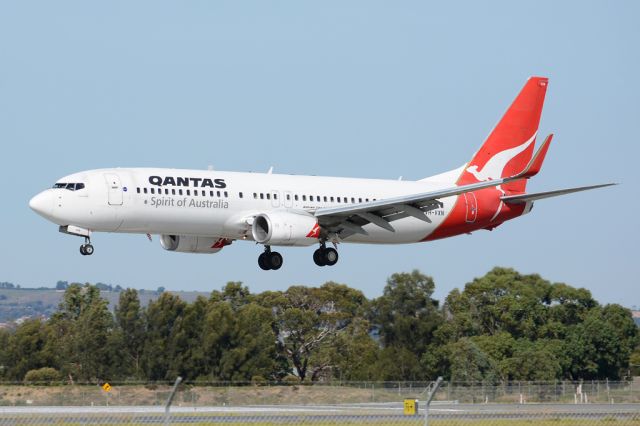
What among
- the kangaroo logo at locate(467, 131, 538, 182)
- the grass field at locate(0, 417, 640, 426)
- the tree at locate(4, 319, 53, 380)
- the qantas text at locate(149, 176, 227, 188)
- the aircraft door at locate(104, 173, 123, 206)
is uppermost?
the kangaroo logo at locate(467, 131, 538, 182)

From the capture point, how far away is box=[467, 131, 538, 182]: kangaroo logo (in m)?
68.8

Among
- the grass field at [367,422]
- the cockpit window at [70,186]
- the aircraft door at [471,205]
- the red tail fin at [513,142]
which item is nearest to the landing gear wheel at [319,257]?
the aircraft door at [471,205]

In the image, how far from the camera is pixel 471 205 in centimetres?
6544

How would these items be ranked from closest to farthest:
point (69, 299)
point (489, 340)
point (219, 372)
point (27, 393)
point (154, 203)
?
point (154, 203), point (27, 393), point (219, 372), point (489, 340), point (69, 299)

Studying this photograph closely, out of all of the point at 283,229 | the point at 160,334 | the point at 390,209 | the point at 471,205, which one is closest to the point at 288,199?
the point at 283,229

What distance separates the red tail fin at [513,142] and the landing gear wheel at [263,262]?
12005 millimetres

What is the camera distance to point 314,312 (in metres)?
111

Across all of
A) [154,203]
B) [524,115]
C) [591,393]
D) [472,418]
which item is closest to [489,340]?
[524,115]

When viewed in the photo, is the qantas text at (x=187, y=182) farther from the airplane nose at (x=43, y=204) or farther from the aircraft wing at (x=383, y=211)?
the aircraft wing at (x=383, y=211)

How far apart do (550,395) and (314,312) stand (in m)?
48.2

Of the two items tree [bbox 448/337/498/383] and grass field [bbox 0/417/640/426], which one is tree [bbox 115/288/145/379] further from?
grass field [bbox 0/417/640/426]

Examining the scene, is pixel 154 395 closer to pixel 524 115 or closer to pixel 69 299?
pixel 524 115

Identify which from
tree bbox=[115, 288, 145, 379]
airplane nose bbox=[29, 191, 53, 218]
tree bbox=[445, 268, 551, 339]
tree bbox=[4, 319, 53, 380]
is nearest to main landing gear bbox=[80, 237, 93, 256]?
airplane nose bbox=[29, 191, 53, 218]

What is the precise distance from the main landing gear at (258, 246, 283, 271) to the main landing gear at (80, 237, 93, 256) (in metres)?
8.61
